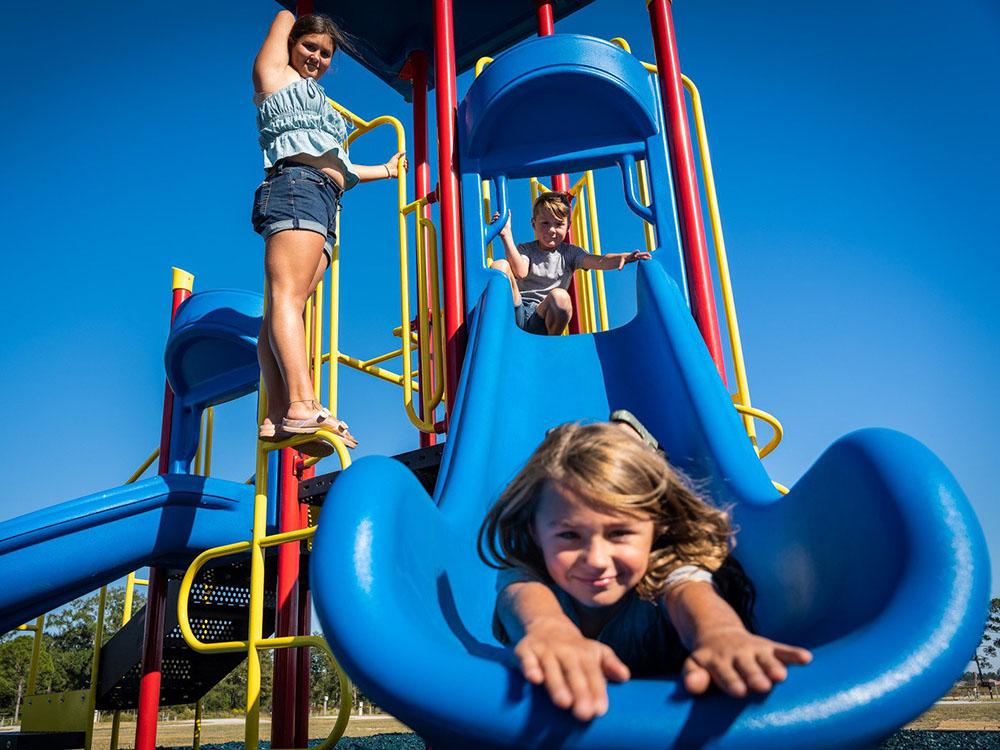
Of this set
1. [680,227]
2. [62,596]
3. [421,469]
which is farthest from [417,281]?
[62,596]

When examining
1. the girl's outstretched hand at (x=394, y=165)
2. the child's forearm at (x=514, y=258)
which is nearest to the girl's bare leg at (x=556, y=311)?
the child's forearm at (x=514, y=258)

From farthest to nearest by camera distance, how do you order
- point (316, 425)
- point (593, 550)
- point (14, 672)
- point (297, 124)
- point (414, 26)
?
1. point (14, 672)
2. point (414, 26)
3. point (297, 124)
4. point (316, 425)
5. point (593, 550)

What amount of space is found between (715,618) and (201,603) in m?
4.54

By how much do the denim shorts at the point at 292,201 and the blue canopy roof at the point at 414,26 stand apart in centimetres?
296

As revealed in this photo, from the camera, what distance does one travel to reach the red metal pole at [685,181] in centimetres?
331

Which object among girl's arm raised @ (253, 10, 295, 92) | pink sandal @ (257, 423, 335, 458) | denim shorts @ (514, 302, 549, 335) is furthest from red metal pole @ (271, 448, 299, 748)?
girl's arm raised @ (253, 10, 295, 92)

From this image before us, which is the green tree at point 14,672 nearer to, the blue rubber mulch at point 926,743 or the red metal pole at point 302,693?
the blue rubber mulch at point 926,743

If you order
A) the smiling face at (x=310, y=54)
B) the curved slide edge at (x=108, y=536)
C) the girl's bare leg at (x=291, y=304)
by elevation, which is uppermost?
the smiling face at (x=310, y=54)

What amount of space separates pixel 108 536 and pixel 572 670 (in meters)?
3.62

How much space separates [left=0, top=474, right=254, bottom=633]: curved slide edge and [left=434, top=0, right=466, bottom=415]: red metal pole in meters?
1.87

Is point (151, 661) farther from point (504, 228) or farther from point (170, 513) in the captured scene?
point (504, 228)

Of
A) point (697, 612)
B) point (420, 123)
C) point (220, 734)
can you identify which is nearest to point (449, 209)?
point (420, 123)

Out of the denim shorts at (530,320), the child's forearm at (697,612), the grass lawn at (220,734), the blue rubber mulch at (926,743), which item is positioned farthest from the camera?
the grass lawn at (220,734)

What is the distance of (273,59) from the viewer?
2934 millimetres
